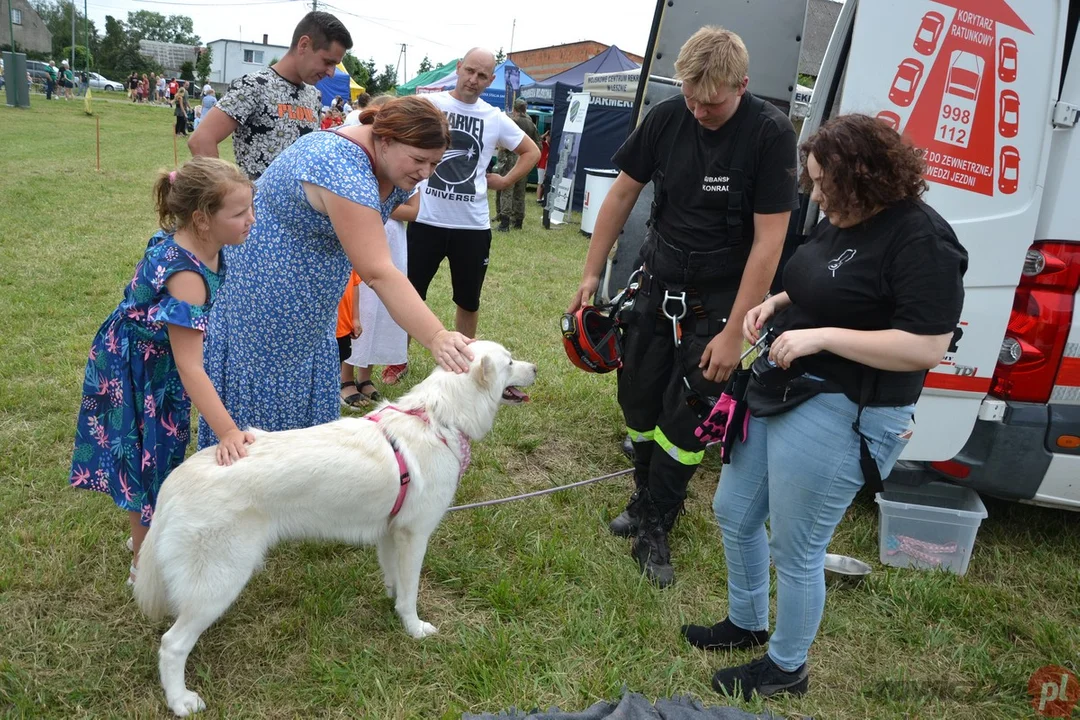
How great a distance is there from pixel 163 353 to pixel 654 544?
2.29 metres

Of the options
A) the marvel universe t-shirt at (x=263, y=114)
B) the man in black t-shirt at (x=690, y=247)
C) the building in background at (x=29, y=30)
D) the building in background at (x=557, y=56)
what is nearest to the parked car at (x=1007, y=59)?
the man in black t-shirt at (x=690, y=247)

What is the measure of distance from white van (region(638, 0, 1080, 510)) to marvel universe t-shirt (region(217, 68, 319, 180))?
2.94 metres

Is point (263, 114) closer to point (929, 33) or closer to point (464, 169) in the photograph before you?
point (464, 169)

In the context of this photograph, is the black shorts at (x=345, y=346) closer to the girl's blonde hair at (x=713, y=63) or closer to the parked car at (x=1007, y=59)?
the girl's blonde hair at (x=713, y=63)

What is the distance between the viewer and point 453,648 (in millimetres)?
2770

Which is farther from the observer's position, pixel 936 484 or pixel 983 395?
pixel 936 484

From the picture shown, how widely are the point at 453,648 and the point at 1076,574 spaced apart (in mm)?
3073

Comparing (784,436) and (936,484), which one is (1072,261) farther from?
(784,436)

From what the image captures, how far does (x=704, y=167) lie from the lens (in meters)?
3.00

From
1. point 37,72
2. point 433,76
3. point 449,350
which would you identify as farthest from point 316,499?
point 37,72

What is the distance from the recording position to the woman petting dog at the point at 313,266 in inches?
96.2

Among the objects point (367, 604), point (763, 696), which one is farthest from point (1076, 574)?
point (367, 604)

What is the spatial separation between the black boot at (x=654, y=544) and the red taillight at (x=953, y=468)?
4.14 feet

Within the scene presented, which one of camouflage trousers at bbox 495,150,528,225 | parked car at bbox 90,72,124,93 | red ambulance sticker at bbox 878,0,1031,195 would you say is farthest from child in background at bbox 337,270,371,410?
parked car at bbox 90,72,124,93
